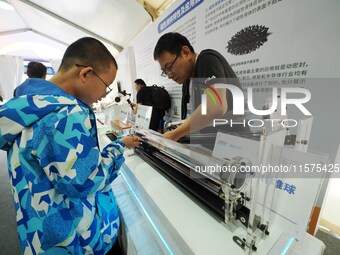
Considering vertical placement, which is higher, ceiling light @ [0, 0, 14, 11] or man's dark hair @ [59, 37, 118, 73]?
ceiling light @ [0, 0, 14, 11]

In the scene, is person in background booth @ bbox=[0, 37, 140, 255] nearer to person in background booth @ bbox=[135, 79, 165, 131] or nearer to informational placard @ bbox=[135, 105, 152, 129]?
informational placard @ bbox=[135, 105, 152, 129]

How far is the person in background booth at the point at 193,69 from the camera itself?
36.3 inches

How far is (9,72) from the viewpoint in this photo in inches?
223

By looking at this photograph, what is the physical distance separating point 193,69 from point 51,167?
1023 millimetres

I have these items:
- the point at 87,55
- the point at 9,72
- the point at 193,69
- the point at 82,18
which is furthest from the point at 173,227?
the point at 9,72

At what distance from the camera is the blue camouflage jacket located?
0.45m

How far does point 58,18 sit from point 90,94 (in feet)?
13.0

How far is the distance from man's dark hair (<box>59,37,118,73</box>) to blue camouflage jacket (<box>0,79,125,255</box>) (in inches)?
6.3

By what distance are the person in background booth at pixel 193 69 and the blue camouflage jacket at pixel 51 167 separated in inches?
23.9

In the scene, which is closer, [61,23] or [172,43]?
[172,43]

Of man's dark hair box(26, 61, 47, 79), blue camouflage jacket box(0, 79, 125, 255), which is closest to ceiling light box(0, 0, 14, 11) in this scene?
man's dark hair box(26, 61, 47, 79)

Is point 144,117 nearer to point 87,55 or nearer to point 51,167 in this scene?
point 87,55

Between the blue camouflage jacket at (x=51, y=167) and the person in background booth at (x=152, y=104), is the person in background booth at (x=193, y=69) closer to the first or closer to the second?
the blue camouflage jacket at (x=51, y=167)

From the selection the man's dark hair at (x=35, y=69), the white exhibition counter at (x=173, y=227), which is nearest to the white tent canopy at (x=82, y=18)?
the man's dark hair at (x=35, y=69)
